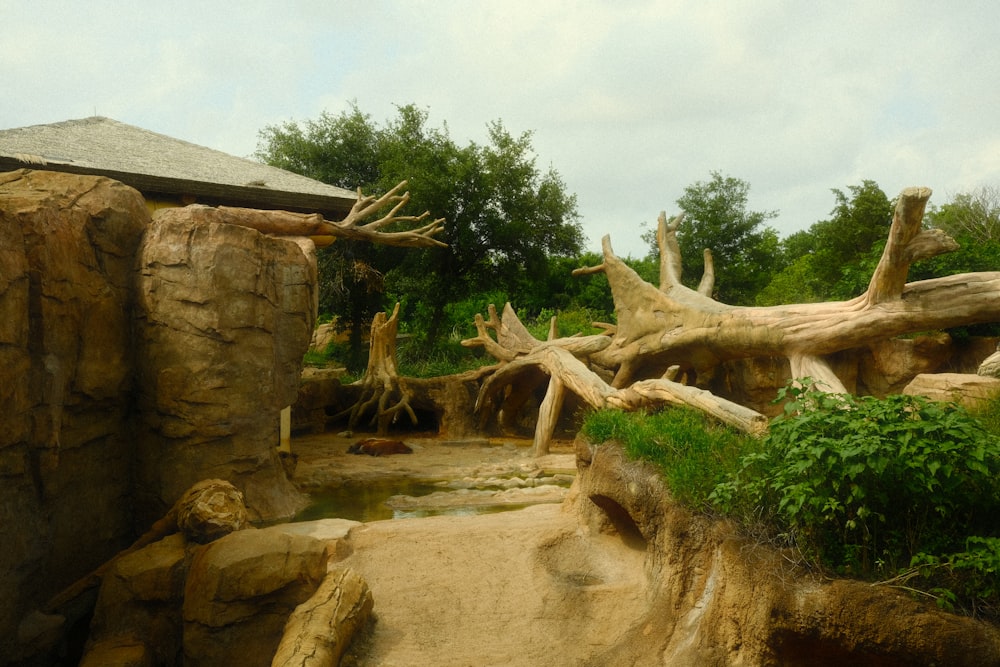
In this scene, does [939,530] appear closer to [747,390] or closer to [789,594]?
[789,594]

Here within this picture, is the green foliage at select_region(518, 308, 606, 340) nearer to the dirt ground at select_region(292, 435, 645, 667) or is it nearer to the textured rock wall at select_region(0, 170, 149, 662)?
the dirt ground at select_region(292, 435, 645, 667)

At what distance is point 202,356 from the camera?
7711 mm

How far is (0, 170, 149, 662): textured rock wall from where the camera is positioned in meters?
5.59

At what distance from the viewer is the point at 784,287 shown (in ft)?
69.5

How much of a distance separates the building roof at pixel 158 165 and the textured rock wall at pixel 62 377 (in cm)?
344

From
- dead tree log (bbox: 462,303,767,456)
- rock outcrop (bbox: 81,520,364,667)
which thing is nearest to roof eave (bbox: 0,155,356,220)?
dead tree log (bbox: 462,303,767,456)

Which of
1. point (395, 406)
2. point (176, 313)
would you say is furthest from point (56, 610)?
point (395, 406)

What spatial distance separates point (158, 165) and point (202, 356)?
5353mm

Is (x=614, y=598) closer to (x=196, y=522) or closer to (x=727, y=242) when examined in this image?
(x=196, y=522)

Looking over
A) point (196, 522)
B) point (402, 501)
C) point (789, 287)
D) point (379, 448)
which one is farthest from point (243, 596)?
point (789, 287)

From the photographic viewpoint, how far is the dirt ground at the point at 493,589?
5.32 m

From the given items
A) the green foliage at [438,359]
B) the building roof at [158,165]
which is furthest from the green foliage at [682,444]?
the green foliage at [438,359]

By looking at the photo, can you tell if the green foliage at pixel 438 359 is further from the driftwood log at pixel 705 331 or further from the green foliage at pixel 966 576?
the green foliage at pixel 966 576

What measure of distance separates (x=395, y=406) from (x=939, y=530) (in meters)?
12.9
